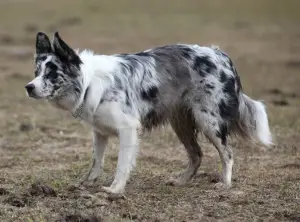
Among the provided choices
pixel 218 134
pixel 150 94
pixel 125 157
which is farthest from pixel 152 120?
pixel 218 134

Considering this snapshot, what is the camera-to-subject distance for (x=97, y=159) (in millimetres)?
8344

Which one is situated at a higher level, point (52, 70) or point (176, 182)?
point (52, 70)

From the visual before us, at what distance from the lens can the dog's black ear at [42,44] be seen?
7445mm

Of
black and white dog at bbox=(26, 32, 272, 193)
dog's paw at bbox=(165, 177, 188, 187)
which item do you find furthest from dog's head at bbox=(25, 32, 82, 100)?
dog's paw at bbox=(165, 177, 188, 187)

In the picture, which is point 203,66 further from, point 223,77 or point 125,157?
point 125,157

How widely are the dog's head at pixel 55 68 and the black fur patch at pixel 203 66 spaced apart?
1388 mm

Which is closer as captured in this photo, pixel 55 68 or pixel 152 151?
pixel 55 68

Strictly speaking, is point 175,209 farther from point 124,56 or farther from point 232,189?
point 124,56

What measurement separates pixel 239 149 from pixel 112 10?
17.8m

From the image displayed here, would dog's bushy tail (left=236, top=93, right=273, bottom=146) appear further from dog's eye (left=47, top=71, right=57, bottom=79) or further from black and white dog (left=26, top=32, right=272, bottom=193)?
dog's eye (left=47, top=71, right=57, bottom=79)

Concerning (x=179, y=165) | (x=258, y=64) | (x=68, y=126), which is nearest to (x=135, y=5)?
(x=258, y=64)

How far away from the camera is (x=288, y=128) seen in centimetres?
1191

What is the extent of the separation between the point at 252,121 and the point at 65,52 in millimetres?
2463

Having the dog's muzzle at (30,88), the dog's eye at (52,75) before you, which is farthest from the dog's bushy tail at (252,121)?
the dog's muzzle at (30,88)
